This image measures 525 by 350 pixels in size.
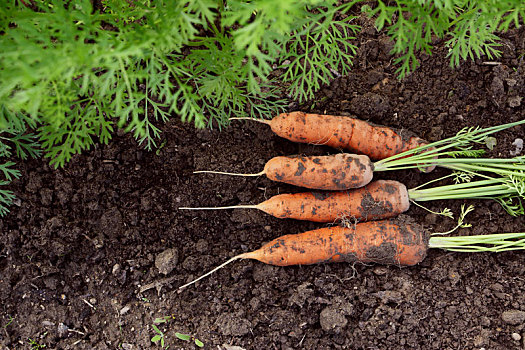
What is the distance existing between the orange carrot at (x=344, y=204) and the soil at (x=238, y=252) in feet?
0.49

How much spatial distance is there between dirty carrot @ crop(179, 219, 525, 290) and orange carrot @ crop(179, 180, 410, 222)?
9 centimetres

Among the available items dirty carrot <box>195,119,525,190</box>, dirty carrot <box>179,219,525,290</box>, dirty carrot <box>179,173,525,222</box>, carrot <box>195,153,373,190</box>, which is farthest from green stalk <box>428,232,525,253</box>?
carrot <box>195,153,373,190</box>

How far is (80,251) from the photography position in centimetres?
262

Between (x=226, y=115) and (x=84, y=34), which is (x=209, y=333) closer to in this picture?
(x=226, y=115)

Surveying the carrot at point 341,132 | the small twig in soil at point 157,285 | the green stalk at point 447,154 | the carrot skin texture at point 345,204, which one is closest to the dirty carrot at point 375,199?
the carrot skin texture at point 345,204

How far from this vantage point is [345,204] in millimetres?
2758

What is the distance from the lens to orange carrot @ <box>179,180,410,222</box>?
269cm

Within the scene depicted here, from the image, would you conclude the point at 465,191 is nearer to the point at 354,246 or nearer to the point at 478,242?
the point at 478,242

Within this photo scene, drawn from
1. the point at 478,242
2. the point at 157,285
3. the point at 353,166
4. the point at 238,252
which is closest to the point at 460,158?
the point at 478,242

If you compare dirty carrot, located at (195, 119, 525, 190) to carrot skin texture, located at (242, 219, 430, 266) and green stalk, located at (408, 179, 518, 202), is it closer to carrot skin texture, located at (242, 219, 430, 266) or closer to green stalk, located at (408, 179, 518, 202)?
green stalk, located at (408, 179, 518, 202)

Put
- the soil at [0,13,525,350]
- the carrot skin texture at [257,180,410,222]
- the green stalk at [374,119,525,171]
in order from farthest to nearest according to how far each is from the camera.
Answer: the carrot skin texture at [257,180,410,222] → the green stalk at [374,119,525,171] → the soil at [0,13,525,350]

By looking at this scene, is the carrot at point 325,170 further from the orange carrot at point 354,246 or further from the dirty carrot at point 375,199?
the orange carrot at point 354,246

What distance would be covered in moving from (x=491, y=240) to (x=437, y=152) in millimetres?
605

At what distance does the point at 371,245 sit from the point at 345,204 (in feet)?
0.96
